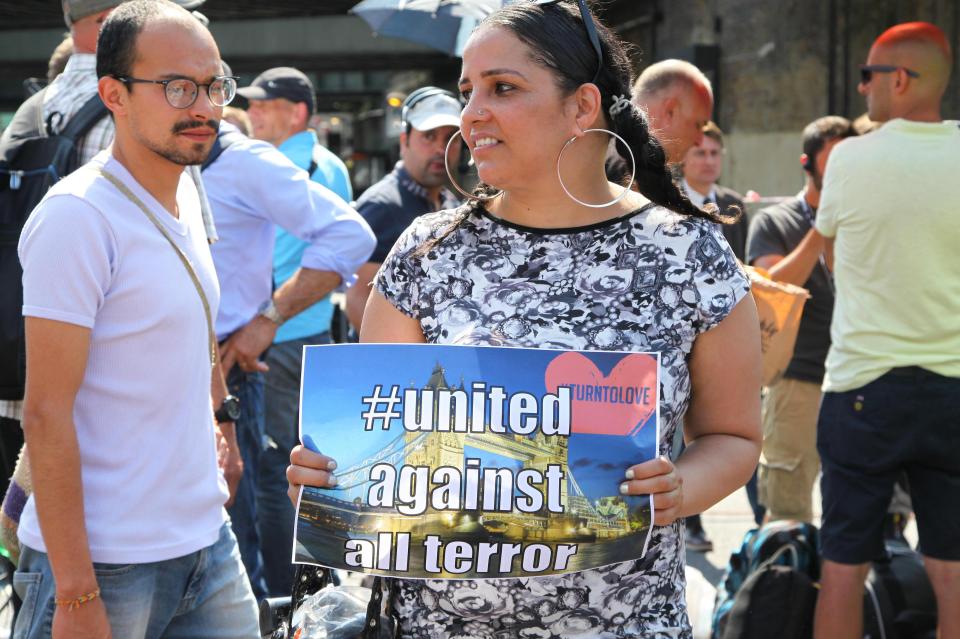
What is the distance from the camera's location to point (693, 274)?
1.97 m

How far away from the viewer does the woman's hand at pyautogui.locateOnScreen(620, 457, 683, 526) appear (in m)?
1.73

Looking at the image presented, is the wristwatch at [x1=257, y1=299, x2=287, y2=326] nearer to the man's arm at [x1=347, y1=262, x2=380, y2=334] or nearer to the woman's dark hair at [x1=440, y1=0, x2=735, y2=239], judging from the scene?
the man's arm at [x1=347, y1=262, x2=380, y2=334]

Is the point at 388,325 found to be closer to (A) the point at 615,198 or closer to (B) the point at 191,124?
(A) the point at 615,198

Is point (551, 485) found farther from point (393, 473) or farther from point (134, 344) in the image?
point (134, 344)

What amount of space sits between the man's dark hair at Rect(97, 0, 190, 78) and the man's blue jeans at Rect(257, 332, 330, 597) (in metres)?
2.42

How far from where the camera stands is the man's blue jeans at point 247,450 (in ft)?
13.5

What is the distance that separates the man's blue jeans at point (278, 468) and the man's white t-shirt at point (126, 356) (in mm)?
2289

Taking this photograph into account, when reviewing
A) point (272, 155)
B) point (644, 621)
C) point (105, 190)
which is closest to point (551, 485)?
point (644, 621)

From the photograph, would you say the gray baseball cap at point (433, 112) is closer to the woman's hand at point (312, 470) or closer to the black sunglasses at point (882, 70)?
the black sunglasses at point (882, 70)

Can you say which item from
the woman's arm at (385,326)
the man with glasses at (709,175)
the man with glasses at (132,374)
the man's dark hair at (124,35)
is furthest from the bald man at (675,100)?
the man with glasses at (709,175)

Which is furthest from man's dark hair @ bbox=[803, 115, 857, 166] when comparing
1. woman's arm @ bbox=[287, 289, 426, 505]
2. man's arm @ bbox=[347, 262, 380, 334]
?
woman's arm @ bbox=[287, 289, 426, 505]

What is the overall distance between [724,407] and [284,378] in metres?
3.27

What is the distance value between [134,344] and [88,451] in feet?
0.79

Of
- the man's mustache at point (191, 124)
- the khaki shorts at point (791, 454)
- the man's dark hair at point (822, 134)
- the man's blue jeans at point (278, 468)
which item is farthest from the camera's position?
the man's dark hair at point (822, 134)
